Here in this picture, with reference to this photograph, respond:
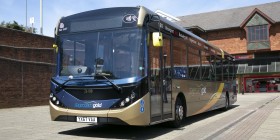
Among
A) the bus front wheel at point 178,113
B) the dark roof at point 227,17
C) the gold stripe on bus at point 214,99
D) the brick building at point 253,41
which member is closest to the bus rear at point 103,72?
the bus front wheel at point 178,113

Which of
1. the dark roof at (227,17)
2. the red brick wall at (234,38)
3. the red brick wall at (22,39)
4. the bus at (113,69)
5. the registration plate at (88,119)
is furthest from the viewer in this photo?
the dark roof at (227,17)

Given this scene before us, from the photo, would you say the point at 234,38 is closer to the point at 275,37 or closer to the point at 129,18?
the point at 275,37

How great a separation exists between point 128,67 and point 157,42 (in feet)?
Result: 2.95

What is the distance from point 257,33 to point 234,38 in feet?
10.6

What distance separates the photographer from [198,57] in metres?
13.1

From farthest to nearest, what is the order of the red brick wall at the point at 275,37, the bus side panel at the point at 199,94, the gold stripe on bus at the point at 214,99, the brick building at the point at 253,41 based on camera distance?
the brick building at the point at 253,41 < the red brick wall at the point at 275,37 < the gold stripe on bus at the point at 214,99 < the bus side panel at the point at 199,94

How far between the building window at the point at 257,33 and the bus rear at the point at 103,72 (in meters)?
43.8

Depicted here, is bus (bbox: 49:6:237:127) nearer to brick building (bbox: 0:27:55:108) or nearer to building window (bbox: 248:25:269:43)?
brick building (bbox: 0:27:55:108)

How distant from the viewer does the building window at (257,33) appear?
162 ft

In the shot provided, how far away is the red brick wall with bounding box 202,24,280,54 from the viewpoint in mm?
49250

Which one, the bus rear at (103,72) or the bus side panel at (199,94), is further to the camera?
the bus side panel at (199,94)

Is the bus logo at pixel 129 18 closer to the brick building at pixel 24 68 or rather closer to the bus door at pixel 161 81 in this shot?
the bus door at pixel 161 81

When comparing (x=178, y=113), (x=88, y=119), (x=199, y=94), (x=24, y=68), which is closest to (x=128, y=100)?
(x=88, y=119)

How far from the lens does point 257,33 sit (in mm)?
49875
